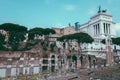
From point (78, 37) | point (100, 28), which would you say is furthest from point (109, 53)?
point (100, 28)

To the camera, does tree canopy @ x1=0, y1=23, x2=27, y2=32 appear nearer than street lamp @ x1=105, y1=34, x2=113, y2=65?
Yes

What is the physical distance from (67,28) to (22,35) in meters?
19.7

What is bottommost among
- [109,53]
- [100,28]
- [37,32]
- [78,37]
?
[109,53]

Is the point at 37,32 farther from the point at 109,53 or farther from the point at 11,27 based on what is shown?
the point at 109,53

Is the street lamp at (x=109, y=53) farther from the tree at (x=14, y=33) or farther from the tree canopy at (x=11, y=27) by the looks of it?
the tree canopy at (x=11, y=27)

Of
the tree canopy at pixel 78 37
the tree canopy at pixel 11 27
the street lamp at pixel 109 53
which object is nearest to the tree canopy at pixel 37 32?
the tree canopy at pixel 11 27

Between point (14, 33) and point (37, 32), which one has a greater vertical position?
point (37, 32)

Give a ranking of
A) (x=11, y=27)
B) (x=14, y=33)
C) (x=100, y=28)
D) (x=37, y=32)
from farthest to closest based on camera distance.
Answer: (x=100, y=28)
(x=37, y=32)
(x=14, y=33)
(x=11, y=27)

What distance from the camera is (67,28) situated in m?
78.9

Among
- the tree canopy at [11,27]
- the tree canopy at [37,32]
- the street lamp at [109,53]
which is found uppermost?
the tree canopy at [11,27]

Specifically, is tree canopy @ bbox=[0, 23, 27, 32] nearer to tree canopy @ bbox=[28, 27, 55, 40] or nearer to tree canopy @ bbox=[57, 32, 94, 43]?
tree canopy @ bbox=[28, 27, 55, 40]

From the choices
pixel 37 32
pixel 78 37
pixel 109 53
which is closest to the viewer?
pixel 37 32

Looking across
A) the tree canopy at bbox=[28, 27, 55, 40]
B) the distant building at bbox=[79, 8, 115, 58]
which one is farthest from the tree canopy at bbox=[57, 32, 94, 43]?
the distant building at bbox=[79, 8, 115, 58]

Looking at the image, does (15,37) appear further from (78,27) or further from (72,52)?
(78,27)
